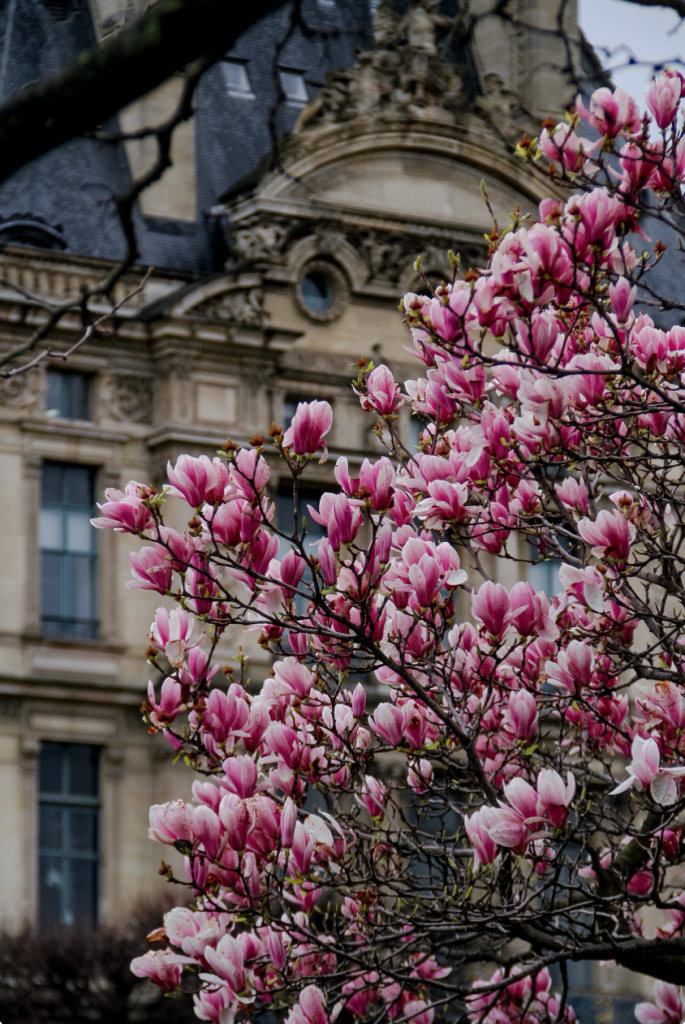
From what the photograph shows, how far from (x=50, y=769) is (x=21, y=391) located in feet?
19.1

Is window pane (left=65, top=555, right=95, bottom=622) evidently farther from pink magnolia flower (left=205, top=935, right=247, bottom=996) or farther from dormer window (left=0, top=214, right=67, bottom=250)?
pink magnolia flower (left=205, top=935, right=247, bottom=996)

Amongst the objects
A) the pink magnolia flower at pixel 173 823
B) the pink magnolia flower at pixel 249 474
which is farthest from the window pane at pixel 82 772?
the pink magnolia flower at pixel 249 474

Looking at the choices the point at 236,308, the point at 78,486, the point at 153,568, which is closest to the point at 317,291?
the point at 236,308

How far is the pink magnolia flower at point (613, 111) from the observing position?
920 cm

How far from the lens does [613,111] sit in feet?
30.3

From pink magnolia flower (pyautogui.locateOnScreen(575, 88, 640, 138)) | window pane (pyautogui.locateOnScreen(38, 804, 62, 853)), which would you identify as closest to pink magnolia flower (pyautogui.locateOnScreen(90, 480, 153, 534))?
pink magnolia flower (pyautogui.locateOnScreen(575, 88, 640, 138))

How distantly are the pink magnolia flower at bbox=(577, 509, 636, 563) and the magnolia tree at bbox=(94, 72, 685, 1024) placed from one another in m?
0.01

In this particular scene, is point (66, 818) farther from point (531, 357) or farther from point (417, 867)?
point (531, 357)

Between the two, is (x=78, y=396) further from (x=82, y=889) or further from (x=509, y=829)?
(x=509, y=829)

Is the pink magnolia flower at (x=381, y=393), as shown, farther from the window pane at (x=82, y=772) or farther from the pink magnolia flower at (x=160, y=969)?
the window pane at (x=82, y=772)

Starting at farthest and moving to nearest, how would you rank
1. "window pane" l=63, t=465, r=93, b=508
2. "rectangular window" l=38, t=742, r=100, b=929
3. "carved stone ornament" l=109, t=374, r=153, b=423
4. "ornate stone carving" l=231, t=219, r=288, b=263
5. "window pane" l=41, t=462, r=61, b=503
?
1. "ornate stone carving" l=231, t=219, r=288, b=263
2. "carved stone ornament" l=109, t=374, r=153, b=423
3. "window pane" l=63, t=465, r=93, b=508
4. "window pane" l=41, t=462, r=61, b=503
5. "rectangular window" l=38, t=742, r=100, b=929

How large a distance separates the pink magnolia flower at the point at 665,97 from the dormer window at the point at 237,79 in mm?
27233

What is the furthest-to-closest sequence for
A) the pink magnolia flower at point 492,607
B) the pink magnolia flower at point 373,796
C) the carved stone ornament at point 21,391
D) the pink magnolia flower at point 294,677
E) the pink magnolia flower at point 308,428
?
the carved stone ornament at point 21,391 → the pink magnolia flower at point 373,796 → the pink magnolia flower at point 294,677 → the pink magnolia flower at point 492,607 → the pink magnolia flower at point 308,428

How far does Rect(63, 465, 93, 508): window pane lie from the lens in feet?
101
